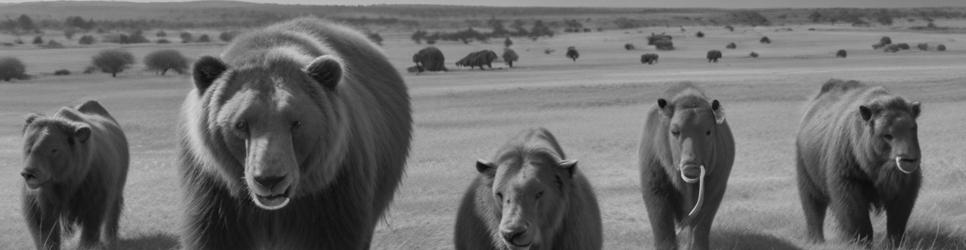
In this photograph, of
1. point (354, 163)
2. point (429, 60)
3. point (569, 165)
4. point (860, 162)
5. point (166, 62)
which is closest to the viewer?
point (354, 163)

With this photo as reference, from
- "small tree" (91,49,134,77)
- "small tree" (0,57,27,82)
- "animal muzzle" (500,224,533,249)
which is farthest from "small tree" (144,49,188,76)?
"animal muzzle" (500,224,533,249)

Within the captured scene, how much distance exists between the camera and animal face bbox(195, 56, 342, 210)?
14.1ft

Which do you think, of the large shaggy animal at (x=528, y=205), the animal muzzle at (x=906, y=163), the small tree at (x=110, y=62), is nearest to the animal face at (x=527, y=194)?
the large shaggy animal at (x=528, y=205)

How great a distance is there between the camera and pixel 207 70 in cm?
474

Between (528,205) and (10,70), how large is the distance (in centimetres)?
3093

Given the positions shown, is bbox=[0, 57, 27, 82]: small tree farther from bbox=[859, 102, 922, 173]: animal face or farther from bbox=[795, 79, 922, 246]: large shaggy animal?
bbox=[859, 102, 922, 173]: animal face

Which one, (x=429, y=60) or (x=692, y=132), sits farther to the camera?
(x=429, y=60)

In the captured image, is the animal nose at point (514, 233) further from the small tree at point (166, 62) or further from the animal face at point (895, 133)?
the small tree at point (166, 62)

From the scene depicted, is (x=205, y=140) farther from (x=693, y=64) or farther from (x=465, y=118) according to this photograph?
(x=693, y=64)

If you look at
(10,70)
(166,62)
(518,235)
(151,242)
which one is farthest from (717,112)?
(166,62)

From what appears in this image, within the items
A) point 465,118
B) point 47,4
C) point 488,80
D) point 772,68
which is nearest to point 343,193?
point 465,118

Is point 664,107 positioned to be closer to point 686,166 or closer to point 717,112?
point 717,112

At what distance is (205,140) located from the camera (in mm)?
4668

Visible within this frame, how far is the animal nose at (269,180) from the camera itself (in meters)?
4.24
